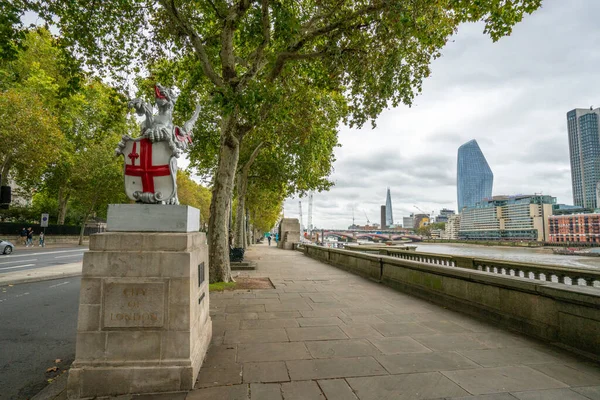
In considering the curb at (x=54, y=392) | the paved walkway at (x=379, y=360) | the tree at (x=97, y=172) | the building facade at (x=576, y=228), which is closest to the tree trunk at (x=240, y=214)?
the paved walkway at (x=379, y=360)

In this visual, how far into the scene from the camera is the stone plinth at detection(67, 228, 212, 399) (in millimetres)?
3043

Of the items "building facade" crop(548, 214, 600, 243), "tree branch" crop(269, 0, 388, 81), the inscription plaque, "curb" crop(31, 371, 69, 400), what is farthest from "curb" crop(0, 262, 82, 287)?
"building facade" crop(548, 214, 600, 243)

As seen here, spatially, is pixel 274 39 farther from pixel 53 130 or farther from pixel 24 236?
pixel 24 236

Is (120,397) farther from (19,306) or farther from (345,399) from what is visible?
(19,306)

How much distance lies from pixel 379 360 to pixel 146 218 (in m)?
3.14

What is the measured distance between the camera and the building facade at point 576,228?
91438 millimetres

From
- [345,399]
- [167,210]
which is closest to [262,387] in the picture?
[345,399]

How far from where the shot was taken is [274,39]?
9.50 m

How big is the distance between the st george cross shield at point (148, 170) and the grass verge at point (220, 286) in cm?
526

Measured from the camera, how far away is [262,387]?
306 cm

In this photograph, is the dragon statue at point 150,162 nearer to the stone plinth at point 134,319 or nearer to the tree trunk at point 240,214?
the stone plinth at point 134,319

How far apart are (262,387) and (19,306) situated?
720 cm

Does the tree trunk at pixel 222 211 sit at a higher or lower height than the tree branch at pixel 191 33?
lower

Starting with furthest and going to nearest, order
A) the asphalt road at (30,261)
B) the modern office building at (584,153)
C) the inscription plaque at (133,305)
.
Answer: the modern office building at (584,153) < the asphalt road at (30,261) < the inscription plaque at (133,305)
